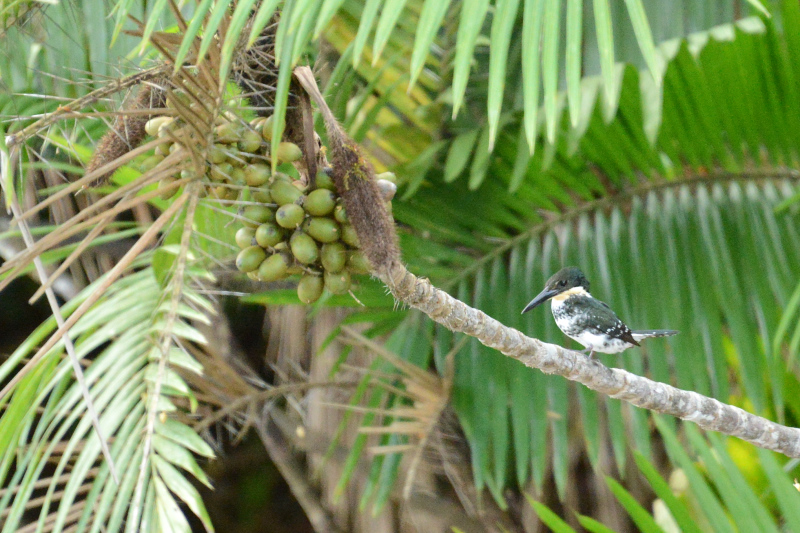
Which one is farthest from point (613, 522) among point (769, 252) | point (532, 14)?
point (532, 14)

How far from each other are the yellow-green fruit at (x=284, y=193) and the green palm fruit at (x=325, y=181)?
3cm

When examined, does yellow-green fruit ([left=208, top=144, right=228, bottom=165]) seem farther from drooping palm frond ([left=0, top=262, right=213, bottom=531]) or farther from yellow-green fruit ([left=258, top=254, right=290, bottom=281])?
drooping palm frond ([left=0, top=262, right=213, bottom=531])

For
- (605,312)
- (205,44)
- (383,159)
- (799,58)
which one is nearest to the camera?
(205,44)

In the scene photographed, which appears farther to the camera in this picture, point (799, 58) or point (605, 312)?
point (799, 58)

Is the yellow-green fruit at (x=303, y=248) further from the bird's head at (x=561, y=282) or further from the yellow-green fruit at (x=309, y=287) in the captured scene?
the bird's head at (x=561, y=282)

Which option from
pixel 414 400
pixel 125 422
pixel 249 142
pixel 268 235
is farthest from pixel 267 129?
pixel 414 400

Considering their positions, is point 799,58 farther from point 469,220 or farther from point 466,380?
point 466,380

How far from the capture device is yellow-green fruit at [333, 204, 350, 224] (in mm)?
778

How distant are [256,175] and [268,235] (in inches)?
3.0

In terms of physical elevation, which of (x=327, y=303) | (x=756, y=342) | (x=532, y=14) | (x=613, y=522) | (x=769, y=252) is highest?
(x=532, y=14)

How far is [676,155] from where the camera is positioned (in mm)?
1798

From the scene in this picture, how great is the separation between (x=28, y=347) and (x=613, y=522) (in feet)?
5.79

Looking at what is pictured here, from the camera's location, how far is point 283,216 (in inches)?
30.3

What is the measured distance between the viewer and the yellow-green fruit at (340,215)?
78 centimetres
